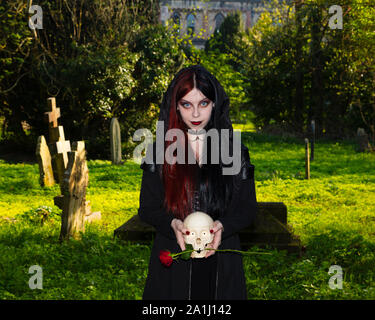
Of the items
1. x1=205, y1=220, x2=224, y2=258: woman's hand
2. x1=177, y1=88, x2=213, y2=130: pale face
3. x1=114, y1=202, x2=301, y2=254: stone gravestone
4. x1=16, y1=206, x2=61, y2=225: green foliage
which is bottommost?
x1=16, y1=206, x2=61, y2=225: green foliage

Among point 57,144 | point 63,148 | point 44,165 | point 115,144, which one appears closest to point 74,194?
point 57,144

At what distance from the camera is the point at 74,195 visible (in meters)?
5.83

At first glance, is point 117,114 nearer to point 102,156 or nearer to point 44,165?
point 102,156

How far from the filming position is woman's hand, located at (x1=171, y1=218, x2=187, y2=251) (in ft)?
7.51

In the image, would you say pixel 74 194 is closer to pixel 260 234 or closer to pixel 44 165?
pixel 260 234

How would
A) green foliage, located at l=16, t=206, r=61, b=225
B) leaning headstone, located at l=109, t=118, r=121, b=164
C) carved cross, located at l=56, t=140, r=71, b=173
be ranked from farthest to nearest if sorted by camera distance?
leaning headstone, located at l=109, t=118, r=121, b=164, carved cross, located at l=56, t=140, r=71, b=173, green foliage, located at l=16, t=206, r=61, b=225

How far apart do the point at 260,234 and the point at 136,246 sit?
1.60 m

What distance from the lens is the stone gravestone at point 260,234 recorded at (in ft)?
17.5

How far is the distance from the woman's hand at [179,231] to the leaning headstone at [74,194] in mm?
3662

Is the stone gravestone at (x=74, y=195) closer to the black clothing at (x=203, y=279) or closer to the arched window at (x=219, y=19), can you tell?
the black clothing at (x=203, y=279)

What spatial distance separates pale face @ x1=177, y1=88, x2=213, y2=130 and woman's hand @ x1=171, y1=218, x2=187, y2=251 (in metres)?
0.57

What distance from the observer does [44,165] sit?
32.9 feet

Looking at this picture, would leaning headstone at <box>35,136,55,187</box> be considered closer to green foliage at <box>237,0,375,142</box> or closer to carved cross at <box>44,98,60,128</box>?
carved cross at <box>44,98,60,128</box>

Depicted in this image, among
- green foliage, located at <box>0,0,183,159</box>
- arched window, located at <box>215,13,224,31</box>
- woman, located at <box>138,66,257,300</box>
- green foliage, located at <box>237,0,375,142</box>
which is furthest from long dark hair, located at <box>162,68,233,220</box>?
arched window, located at <box>215,13,224,31</box>
